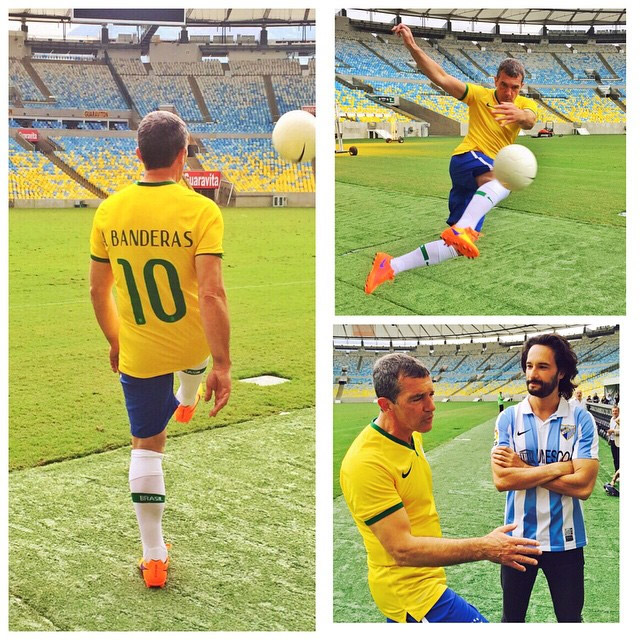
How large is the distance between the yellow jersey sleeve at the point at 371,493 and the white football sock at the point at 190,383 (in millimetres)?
964

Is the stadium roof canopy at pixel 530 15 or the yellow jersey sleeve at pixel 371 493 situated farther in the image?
the stadium roof canopy at pixel 530 15

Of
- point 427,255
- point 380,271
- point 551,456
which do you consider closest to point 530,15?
point 427,255

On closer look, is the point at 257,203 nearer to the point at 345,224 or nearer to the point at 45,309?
the point at 45,309

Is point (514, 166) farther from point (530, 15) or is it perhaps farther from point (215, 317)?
point (215, 317)

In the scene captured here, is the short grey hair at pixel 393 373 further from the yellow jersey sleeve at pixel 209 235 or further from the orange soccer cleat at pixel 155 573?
the orange soccer cleat at pixel 155 573

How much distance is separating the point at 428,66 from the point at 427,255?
1.16 m

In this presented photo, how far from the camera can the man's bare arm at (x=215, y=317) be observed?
381cm

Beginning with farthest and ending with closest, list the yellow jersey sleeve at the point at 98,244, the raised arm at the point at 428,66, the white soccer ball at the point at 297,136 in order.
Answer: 1. the white soccer ball at the point at 297,136
2. the raised arm at the point at 428,66
3. the yellow jersey sleeve at the point at 98,244

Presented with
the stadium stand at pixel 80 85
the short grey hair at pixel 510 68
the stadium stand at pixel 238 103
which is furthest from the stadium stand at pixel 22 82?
the short grey hair at pixel 510 68

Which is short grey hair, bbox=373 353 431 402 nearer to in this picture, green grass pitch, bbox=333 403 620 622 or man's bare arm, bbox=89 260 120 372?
green grass pitch, bbox=333 403 620 622

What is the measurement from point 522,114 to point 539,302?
1.56 m

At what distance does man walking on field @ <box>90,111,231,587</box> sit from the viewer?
3850mm

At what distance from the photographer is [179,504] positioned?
4.92m

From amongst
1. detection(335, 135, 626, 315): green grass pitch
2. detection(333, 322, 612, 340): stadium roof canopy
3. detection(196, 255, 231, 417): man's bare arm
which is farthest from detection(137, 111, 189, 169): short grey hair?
detection(335, 135, 626, 315): green grass pitch
